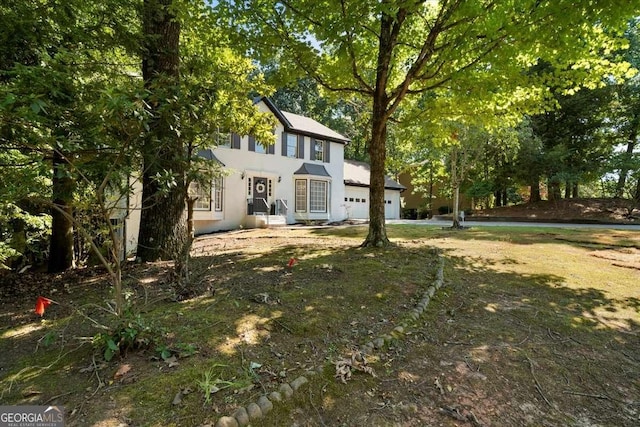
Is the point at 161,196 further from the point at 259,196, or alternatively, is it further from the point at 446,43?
the point at 259,196

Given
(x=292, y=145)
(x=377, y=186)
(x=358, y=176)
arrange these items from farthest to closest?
1. (x=358, y=176)
2. (x=292, y=145)
3. (x=377, y=186)

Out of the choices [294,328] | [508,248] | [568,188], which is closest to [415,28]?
[508,248]

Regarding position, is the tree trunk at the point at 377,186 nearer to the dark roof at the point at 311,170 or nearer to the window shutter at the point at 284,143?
the window shutter at the point at 284,143

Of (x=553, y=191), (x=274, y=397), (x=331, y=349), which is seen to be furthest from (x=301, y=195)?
(x=553, y=191)

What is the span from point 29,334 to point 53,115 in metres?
2.17

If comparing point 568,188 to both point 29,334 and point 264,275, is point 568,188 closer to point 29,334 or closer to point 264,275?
point 264,275

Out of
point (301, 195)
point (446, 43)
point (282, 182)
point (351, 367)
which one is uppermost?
point (446, 43)

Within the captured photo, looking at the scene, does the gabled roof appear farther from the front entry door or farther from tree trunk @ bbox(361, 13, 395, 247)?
tree trunk @ bbox(361, 13, 395, 247)

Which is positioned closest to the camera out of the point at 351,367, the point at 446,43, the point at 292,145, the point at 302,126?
the point at 351,367

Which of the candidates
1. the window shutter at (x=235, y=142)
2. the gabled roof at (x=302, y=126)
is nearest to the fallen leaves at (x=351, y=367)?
the window shutter at (x=235, y=142)

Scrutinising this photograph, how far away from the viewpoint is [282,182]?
1812cm

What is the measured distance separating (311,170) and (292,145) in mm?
1766

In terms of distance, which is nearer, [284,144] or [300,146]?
[284,144]

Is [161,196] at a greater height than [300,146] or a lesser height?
lesser
